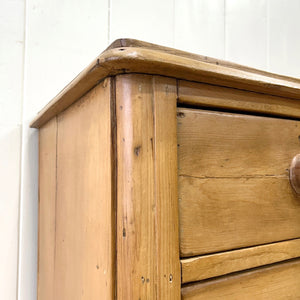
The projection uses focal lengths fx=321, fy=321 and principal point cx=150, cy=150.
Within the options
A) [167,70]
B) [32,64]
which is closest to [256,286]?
[167,70]

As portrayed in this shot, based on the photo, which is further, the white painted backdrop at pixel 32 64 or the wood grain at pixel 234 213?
the white painted backdrop at pixel 32 64

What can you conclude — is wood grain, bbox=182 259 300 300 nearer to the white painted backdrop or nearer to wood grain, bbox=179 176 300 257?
wood grain, bbox=179 176 300 257

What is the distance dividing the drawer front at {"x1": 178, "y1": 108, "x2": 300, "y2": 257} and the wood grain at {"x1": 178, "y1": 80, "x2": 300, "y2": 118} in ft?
0.04

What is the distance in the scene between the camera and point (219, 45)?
104 cm

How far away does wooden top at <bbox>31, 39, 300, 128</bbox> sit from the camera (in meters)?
0.34

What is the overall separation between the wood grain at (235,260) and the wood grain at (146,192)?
0.02 metres

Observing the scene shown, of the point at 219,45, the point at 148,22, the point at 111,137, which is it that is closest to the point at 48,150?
the point at 111,137

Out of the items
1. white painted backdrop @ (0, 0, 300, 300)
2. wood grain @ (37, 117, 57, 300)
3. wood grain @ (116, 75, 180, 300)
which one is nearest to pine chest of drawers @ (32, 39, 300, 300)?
wood grain @ (116, 75, 180, 300)

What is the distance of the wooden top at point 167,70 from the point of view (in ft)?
1.11

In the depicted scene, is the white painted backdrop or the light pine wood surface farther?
the white painted backdrop

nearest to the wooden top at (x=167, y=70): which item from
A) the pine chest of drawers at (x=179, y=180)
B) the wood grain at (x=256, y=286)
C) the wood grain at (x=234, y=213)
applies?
the pine chest of drawers at (x=179, y=180)

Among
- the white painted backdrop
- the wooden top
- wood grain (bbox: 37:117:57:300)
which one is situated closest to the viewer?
the wooden top

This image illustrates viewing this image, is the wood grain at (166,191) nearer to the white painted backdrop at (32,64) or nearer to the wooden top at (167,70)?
the wooden top at (167,70)

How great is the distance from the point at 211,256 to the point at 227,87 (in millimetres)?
214
